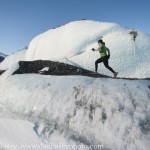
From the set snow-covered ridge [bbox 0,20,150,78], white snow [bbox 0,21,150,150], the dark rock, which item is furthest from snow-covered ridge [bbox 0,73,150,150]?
snow-covered ridge [bbox 0,20,150,78]

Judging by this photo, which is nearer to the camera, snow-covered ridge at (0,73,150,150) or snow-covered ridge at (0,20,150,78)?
snow-covered ridge at (0,73,150,150)

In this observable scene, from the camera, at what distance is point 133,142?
8.48 metres

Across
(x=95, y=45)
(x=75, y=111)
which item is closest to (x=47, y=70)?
(x=75, y=111)

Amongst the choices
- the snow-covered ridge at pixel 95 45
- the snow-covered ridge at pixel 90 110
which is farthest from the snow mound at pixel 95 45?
the snow-covered ridge at pixel 90 110

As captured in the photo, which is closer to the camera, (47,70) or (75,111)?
(75,111)

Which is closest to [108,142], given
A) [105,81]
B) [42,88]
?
[105,81]

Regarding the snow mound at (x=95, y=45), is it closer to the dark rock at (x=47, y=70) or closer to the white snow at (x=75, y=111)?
the dark rock at (x=47, y=70)

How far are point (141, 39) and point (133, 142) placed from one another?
19.4 m

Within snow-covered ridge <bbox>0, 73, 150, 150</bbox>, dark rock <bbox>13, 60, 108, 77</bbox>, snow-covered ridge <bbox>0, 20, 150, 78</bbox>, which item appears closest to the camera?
snow-covered ridge <bbox>0, 73, 150, 150</bbox>

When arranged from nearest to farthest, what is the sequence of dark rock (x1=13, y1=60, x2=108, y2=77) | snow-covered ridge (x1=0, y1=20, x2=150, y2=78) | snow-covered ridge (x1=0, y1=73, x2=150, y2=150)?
1. snow-covered ridge (x1=0, y1=73, x2=150, y2=150)
2. dark rock (x1=13, y1=60, x2=108, y2=77)
3. snow-covered ridge (x1=0, y1=20, x2=150, y2=78)

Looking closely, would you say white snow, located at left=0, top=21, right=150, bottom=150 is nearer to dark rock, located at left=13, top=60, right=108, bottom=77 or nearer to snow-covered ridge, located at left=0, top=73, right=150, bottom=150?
snow-covered ridge, located at left=0, top=73, right=150, bottom=150

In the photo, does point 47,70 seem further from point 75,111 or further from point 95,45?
point 95,45

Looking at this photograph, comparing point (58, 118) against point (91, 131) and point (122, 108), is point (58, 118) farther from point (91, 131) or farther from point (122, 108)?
point (122, 108)

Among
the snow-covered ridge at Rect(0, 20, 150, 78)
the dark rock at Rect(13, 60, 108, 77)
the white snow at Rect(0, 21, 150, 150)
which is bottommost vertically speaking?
the white snow at Rect(0, 21, 150, 150)
